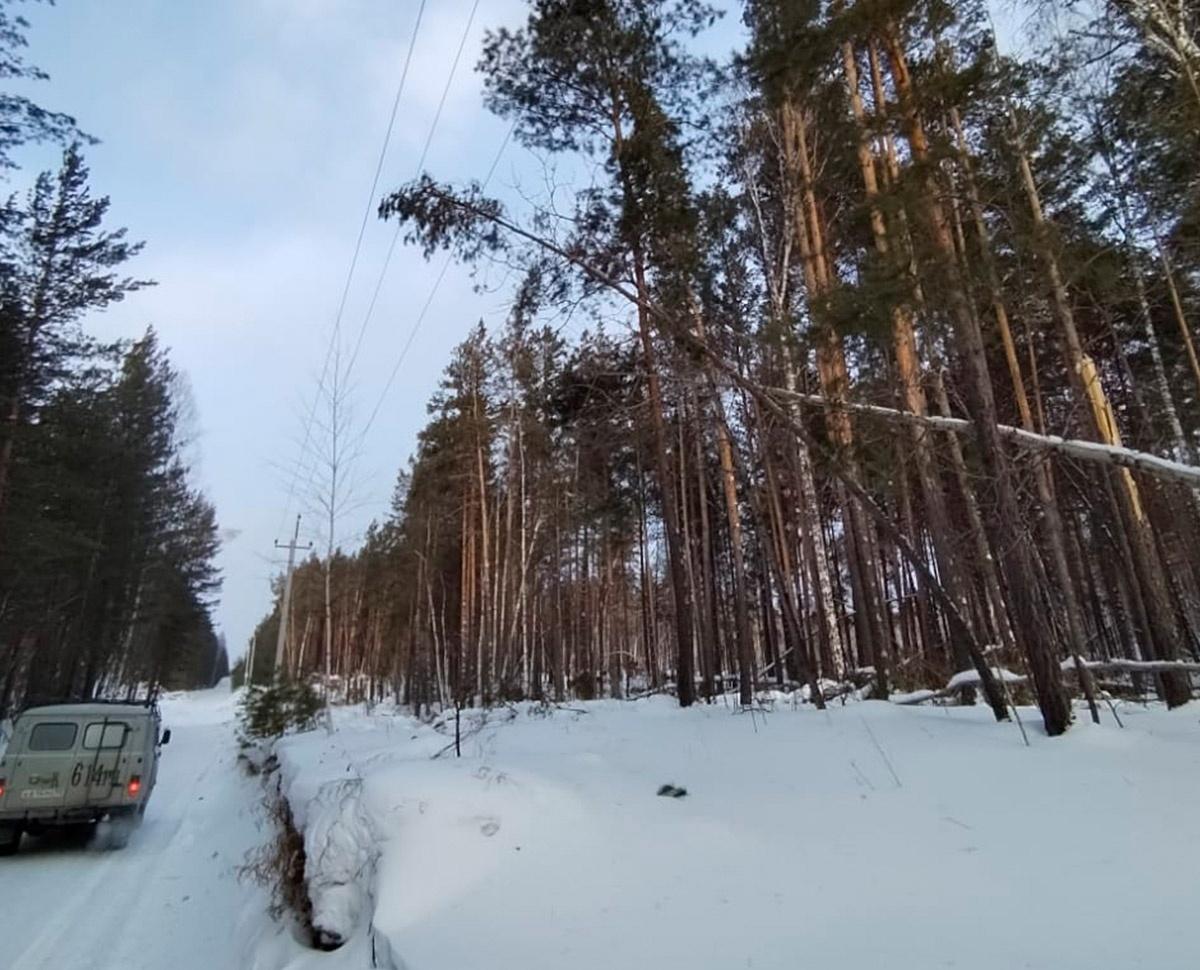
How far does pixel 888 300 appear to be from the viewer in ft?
21.6

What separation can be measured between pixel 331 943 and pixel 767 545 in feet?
28.3

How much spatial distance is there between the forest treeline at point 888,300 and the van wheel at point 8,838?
8823mm

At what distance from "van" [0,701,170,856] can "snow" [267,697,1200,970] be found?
16.1ft

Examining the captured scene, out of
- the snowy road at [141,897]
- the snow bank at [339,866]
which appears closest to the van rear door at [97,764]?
the snowy road at [141,897]

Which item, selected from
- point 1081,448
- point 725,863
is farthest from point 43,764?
point 1081,448

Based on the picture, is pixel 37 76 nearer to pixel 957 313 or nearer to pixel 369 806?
pixel 369 806

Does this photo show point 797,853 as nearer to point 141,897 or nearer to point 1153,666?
point 1153,666

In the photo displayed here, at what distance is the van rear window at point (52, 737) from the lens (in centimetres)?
940

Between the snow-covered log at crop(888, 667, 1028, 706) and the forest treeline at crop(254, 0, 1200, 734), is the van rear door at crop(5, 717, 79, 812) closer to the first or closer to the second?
the forest treeline at crop(254, 0, 1200, 734)

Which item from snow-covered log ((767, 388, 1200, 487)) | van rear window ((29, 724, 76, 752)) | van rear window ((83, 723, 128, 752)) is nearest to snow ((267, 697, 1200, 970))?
snow-covered log ((767, 388, 1200, 487))

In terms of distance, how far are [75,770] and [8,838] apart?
36.6 inches

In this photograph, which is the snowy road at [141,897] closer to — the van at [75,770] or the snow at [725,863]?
the snow at [725,863]

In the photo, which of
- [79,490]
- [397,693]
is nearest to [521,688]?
[79,490]

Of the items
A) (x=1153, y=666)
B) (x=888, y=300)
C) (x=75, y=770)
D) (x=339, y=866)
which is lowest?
(x=339, y=866)
